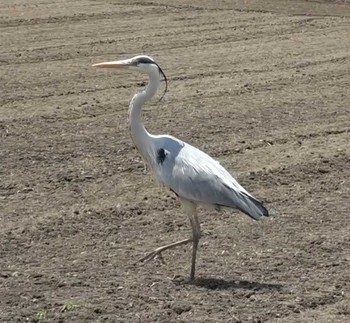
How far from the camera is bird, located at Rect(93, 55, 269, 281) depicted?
6.24m

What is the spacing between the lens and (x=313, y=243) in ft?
23.0

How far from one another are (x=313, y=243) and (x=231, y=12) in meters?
13.9

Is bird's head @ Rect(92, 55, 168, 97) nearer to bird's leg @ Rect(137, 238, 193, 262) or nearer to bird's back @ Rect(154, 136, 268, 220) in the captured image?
bird's back @ Rect(154, 136, 268, 220)

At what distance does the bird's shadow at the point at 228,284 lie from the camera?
242 inches

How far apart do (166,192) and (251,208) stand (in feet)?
7.35

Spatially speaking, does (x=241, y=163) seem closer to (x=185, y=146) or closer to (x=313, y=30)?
(x=185, y=146)

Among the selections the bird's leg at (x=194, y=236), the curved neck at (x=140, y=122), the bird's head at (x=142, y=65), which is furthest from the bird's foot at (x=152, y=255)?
the bird's head at (x=142, y=65)

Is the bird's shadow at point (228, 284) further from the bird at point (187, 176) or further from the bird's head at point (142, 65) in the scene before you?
the bird's head at point (142, 65)

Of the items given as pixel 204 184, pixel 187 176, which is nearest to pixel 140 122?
pixel 187 176

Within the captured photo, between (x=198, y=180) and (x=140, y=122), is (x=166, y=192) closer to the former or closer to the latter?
(x=140, y=122)

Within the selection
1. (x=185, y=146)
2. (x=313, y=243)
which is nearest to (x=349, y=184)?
(x=313, y=243)

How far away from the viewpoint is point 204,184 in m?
6.31

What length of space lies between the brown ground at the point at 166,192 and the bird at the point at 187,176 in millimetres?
439

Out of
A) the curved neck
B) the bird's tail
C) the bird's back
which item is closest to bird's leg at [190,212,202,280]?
the bird's back
